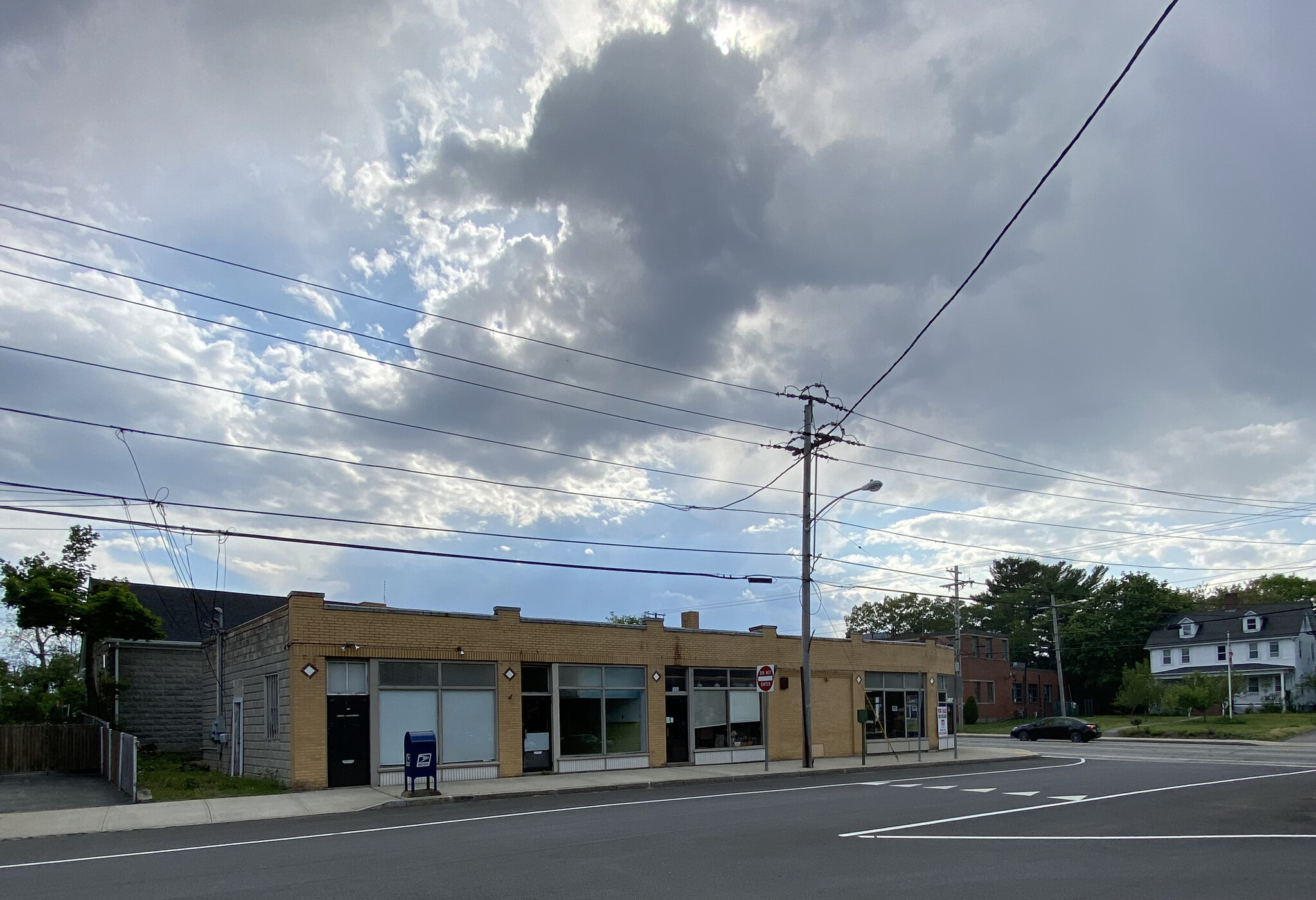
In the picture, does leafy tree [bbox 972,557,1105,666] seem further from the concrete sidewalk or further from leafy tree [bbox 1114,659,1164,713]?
the concrete sidewalk

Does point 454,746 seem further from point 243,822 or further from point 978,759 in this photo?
point 978,759

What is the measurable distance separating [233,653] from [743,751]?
1517 cm

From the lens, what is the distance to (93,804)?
20047 mm

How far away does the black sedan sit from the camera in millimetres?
49062

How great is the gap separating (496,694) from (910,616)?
87769 millimetres

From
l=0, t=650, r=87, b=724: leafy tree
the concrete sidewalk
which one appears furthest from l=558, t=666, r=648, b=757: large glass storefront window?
l=0, t=650, r=87, b=724: leafy tree

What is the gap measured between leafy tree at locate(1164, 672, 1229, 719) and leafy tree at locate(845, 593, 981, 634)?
38753 millimetres

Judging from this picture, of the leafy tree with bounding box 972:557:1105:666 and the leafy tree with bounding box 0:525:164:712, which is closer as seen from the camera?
the leafy tree with bounding box 0:525:164:712

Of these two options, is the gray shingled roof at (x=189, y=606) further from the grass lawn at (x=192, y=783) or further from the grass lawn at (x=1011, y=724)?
the grass lawn at (x=1011, y=724)

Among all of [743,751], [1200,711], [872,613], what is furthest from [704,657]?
[872,613]

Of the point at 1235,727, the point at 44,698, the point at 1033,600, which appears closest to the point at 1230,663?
the point at 1235,727

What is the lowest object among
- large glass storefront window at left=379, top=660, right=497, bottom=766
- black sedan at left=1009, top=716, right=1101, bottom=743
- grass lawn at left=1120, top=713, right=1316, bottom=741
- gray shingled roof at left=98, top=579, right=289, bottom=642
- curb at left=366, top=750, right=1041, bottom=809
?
grass lawn at left=1120, top=713, right=1316, bottom=741

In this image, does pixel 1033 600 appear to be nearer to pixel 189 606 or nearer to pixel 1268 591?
pixel 1268 591

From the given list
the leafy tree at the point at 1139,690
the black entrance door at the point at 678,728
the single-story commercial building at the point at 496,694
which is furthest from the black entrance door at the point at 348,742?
the leafy tree at the point at 1139,690
